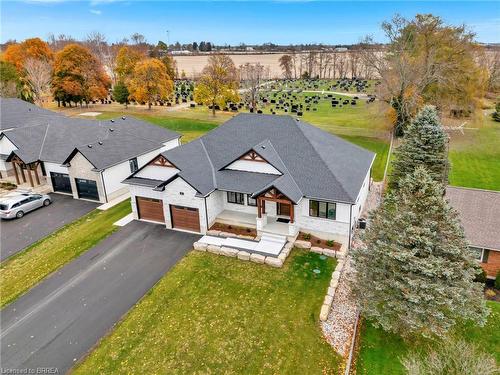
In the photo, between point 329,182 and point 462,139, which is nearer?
point 329,182

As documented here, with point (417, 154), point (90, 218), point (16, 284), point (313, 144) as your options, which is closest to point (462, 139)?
point (417, 154)

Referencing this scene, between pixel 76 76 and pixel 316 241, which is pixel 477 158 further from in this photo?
pixel 76 76

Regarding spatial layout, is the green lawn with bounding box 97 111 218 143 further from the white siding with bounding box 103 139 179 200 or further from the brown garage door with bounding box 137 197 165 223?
the brown garage door with bounding box 137 197 165 223

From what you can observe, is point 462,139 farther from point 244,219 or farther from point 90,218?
point 90,218

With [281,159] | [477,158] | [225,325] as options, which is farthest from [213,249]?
[477,158]

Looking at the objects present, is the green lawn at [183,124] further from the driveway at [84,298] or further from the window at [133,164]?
the driveway at [84,298]

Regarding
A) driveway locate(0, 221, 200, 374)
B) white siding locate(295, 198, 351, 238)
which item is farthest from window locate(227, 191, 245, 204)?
white siding locate(295, 198, 351, 238)

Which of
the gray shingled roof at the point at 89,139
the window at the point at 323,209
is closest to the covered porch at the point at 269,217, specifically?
the window at the point at 323,209
